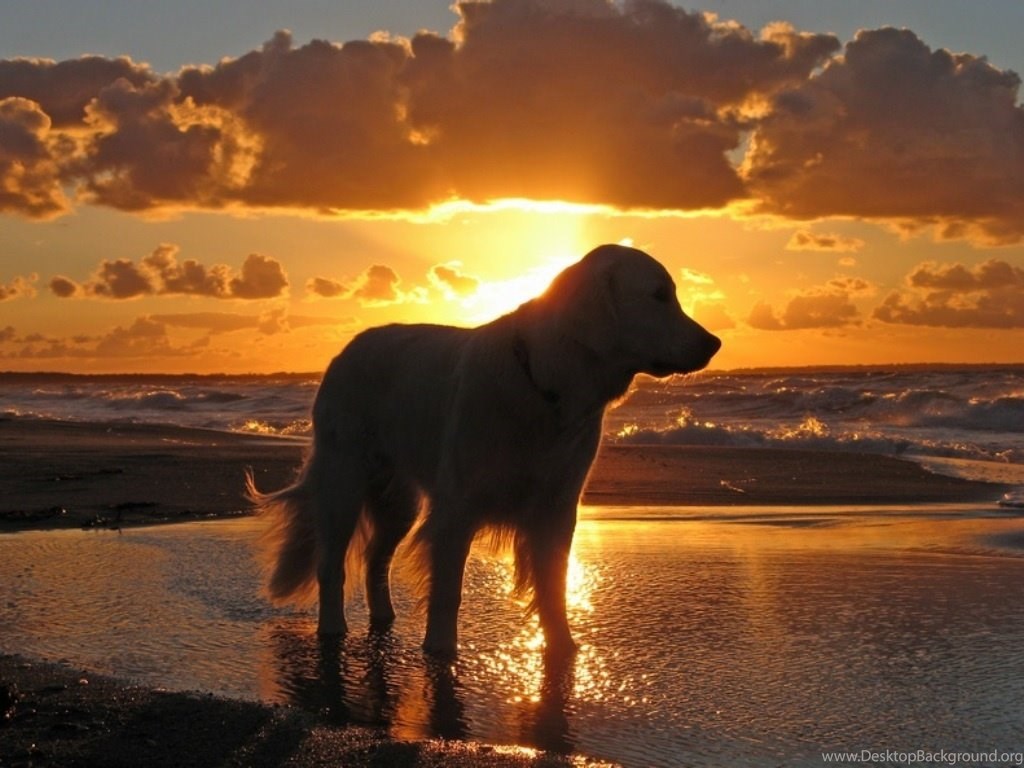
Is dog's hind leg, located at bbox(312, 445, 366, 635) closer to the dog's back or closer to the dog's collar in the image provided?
the dog's back

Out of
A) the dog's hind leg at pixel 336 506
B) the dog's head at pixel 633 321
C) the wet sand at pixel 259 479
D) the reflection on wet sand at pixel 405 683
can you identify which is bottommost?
the reflection on wet sand at pixel 405 683

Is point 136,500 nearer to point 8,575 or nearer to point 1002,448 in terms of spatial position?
point 8,575

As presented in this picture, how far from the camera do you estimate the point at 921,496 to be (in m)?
12.4

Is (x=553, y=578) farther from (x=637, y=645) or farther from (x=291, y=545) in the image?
(x=291, y=545)

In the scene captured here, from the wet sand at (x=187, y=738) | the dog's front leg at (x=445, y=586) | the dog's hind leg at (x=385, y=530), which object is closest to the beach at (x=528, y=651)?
the wet sand at (x=187, y=738)

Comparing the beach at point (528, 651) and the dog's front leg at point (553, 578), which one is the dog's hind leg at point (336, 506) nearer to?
the beach at point (528, 651)

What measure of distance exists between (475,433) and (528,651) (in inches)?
38.6

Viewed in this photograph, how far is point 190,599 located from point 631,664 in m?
2.52

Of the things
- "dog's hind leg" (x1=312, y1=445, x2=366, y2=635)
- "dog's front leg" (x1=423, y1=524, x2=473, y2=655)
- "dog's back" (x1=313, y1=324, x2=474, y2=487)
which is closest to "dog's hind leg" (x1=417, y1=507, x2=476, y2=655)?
"dog's front leg" (x1=423, y1=524, x2=473, y2=655)

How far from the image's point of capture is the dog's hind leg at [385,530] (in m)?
6.48

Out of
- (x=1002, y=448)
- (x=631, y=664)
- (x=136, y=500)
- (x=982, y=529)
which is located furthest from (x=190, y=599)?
(x=1002, y=448)

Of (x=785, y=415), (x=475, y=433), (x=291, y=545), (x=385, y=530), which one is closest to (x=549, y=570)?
(x=475, y=433)

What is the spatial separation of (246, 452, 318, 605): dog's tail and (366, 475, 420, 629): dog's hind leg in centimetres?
32

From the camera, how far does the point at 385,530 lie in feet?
22.0
